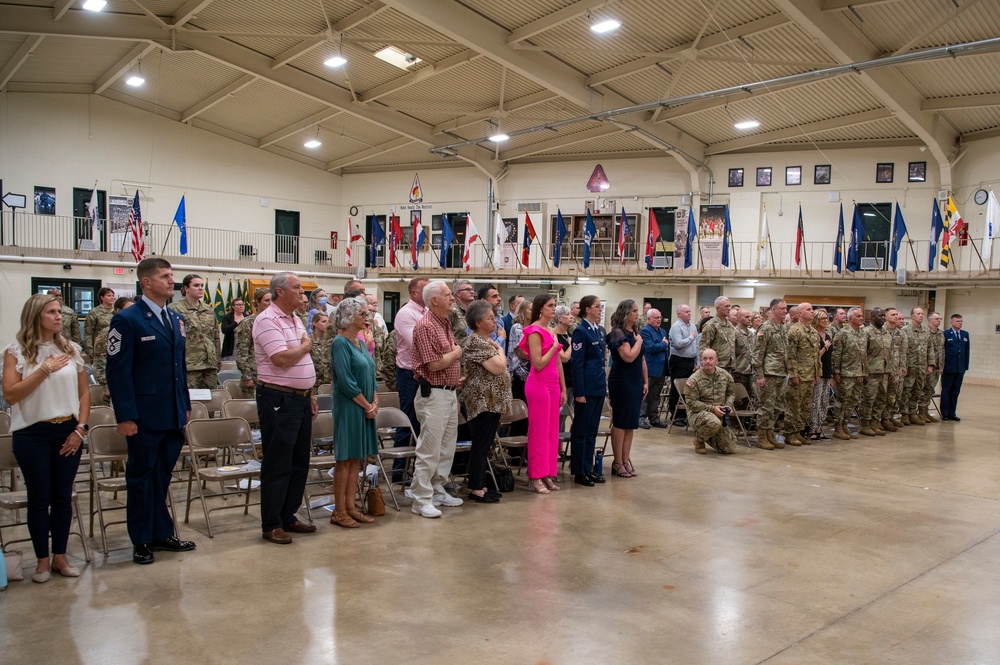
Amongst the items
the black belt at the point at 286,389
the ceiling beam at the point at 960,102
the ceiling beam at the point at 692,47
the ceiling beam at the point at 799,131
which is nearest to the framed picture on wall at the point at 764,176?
the ceiling beam at the point at 799,131

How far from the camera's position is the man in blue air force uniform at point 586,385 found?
6.29 metres

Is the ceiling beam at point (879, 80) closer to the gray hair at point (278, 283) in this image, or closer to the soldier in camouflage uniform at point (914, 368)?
the soldier in camouflage uniform at point (914, 368)

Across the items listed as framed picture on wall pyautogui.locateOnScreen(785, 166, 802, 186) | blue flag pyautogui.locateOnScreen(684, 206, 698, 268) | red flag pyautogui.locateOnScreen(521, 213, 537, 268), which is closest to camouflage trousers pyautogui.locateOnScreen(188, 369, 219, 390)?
red flag pyautogui.locateOnScreen(521, 213, 537, 268)

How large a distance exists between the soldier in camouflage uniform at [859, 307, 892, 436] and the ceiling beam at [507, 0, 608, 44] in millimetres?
7032

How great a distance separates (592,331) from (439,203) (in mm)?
17983

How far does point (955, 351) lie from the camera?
441 inches

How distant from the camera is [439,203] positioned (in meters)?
23.7

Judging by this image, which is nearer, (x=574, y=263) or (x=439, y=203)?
(x=574, y=263)

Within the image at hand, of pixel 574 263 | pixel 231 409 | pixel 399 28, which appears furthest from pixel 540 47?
pixel 231 409

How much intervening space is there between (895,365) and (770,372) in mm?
2583

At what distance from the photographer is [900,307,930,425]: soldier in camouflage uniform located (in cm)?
1076

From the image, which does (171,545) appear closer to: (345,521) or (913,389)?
(345,521)

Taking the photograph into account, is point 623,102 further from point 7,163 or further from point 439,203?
point 7,163

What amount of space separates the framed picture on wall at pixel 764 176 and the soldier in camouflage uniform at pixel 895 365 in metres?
10.1
